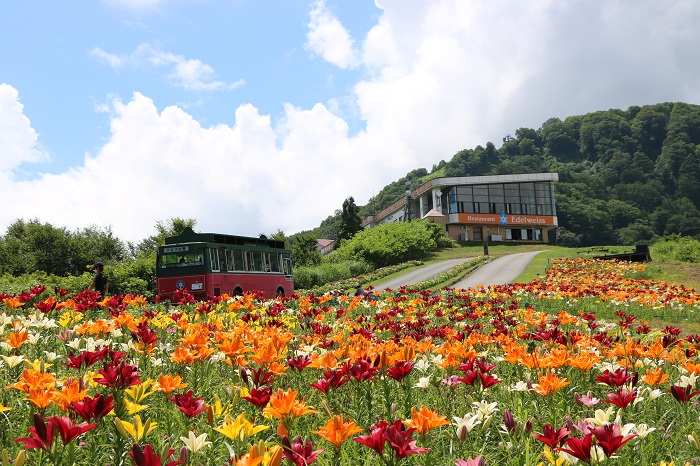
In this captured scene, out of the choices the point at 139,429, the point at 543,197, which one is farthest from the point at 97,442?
the point at 543,197

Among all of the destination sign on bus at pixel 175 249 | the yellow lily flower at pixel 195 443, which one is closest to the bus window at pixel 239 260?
the destination sign on bus at pixel 175 249

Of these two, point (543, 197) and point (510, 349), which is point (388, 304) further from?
point (543, 197)

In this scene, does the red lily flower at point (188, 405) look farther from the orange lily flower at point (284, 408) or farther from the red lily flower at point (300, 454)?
the red lily flower at point (300, 454)

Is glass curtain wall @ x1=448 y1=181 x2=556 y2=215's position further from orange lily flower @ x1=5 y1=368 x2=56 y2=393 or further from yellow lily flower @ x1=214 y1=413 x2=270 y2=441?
yellow lily flower @ x1=214 y1=413 x2=270 y2=441

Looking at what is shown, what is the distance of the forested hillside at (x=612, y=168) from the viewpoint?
93.8 metres

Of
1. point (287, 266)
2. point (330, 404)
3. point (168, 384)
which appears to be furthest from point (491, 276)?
point (168, 384)

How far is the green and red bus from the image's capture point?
61.8 ft

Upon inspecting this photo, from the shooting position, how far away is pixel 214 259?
1922 centimetres

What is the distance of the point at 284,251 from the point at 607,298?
15389mm

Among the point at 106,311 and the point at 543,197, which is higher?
the point at 543,197

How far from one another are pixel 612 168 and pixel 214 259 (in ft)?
358

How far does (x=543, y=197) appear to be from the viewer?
2916 inches

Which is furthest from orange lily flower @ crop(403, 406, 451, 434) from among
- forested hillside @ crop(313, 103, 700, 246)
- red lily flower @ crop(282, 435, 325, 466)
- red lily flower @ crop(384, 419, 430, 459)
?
forested hillside @ crop(313, 103, 700, 246)

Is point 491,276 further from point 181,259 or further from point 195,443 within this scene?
point 195,443
